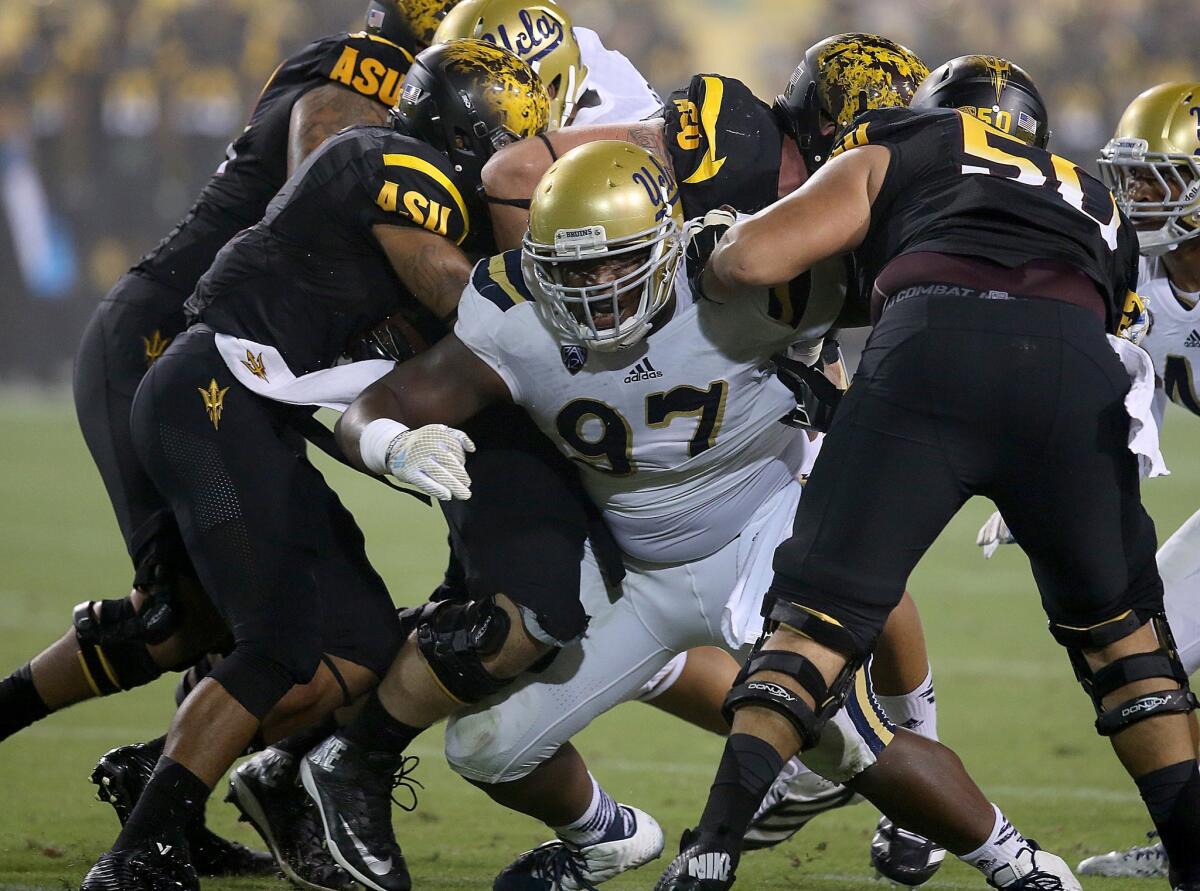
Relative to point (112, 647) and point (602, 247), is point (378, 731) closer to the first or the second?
point (112, 647)

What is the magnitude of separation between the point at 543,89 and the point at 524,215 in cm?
46

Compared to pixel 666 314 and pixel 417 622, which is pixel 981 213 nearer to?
pixel 666 314

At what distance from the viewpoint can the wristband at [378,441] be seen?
9.41 ft

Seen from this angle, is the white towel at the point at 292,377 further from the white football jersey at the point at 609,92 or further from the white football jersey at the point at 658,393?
the white football jersey at the point at 609,92

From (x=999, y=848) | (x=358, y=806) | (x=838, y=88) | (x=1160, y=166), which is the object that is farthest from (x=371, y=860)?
(x=1160, y=166)

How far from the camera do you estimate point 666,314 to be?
3002 millimetres

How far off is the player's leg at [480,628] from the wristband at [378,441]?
37 centimetres

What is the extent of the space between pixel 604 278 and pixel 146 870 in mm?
1366

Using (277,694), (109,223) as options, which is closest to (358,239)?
(277,694)

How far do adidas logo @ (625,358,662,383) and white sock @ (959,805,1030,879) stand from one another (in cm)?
104

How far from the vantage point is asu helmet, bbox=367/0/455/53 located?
4.24 m

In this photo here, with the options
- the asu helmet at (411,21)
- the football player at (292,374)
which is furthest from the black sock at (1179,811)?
the asu helmet at (411,21)

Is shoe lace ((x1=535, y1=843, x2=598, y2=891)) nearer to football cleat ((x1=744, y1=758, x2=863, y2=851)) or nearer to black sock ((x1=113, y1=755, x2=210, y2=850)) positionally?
football cleat ((x1=744, y1=758, x2=863, y2=851))

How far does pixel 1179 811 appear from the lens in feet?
8.91
